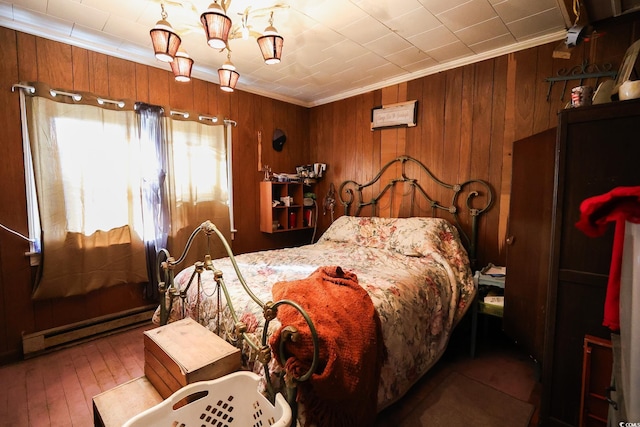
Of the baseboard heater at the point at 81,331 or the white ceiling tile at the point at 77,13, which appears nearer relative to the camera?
the white ceiling tile at the point at 77,13

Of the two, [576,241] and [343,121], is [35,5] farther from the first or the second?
[576,241]

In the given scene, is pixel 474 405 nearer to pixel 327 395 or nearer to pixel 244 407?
pixel 327 395

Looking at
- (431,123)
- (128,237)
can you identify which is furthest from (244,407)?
(431,123)

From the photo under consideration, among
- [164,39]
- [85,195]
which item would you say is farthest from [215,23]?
[85,195]

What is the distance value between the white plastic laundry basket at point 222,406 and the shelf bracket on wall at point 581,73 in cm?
288

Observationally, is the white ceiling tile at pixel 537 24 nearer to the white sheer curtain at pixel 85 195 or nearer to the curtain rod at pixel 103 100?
the curtain rod at pixel 103 100

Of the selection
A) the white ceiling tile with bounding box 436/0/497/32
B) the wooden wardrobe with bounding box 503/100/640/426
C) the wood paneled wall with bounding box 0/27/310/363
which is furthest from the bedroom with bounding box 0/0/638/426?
the wooden wardrobe with bounding box 503/100/640/426

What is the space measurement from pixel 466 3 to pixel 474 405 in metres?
2.57

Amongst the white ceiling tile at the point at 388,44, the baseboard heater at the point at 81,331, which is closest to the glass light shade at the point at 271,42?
the white ceiling tile at the point at 388,44

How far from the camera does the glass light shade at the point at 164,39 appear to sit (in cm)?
152

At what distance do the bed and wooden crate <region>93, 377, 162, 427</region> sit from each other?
0.41 meters

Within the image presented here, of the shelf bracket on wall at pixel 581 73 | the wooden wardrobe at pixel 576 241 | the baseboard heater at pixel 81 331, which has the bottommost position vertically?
the baseboard heater at pixel 81 331

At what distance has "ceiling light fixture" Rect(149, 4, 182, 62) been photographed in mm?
1524

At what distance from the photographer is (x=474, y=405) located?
1.81 m
